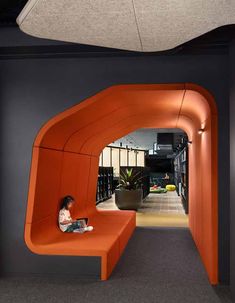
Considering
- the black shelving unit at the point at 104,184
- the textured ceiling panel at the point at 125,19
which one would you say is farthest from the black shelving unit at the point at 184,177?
the textured ceiling panel at the point at 125,19

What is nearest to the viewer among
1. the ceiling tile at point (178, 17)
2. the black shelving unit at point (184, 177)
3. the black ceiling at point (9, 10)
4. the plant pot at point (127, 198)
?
the ceiling tile at point (178, 17)

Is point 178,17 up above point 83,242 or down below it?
above

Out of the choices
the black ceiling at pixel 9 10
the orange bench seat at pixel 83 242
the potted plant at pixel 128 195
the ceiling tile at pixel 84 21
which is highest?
the black ceiling at pixel 9 10

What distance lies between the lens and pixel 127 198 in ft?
47.7

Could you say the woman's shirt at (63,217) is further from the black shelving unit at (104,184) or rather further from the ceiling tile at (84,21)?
the black shelving unit at (104,184)

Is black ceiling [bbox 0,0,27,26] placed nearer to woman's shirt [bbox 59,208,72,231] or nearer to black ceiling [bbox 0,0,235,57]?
black ceiling [bbox 0,0,235,57]

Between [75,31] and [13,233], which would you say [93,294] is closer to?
[13,233]

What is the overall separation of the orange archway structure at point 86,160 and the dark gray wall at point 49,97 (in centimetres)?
12

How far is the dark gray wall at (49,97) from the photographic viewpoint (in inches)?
225

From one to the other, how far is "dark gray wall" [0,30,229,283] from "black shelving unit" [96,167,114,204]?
11045 mm

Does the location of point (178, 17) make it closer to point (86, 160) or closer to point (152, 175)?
point (86, 160)

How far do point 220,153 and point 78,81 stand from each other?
2.27m

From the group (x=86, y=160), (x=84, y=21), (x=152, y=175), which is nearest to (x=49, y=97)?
(x=84, y=21)

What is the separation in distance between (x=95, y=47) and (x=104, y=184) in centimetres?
1338
